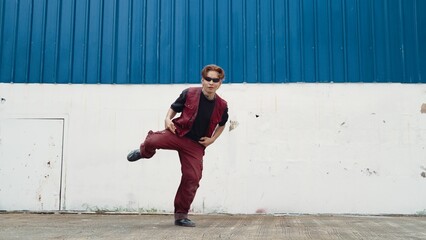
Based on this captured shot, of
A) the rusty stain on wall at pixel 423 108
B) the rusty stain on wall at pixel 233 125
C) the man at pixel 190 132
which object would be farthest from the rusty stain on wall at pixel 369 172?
the man at pixel 190 132

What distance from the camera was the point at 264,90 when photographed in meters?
6.19

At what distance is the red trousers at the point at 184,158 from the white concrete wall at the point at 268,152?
1.95 m

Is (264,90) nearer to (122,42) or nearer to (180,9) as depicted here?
(180,9)

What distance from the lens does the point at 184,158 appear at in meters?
4.12

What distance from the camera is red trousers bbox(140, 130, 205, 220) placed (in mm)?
4039

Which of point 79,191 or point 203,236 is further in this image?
point 79,191

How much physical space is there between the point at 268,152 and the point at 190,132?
2197 mm

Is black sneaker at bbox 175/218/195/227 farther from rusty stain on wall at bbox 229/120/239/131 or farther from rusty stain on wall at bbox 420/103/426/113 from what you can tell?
rusty stain on wall at bbox 420/103/426/113

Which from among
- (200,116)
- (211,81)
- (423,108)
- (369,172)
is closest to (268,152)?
(369,172)

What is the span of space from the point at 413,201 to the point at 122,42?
4.39 meters

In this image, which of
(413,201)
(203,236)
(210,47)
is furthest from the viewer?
(210,47)

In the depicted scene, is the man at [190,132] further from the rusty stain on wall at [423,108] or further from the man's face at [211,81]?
the rusty stain on wall at [423,108]

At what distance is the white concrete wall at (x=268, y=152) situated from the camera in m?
5.95

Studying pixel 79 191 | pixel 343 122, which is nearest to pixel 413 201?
Result: pixel 343 122
